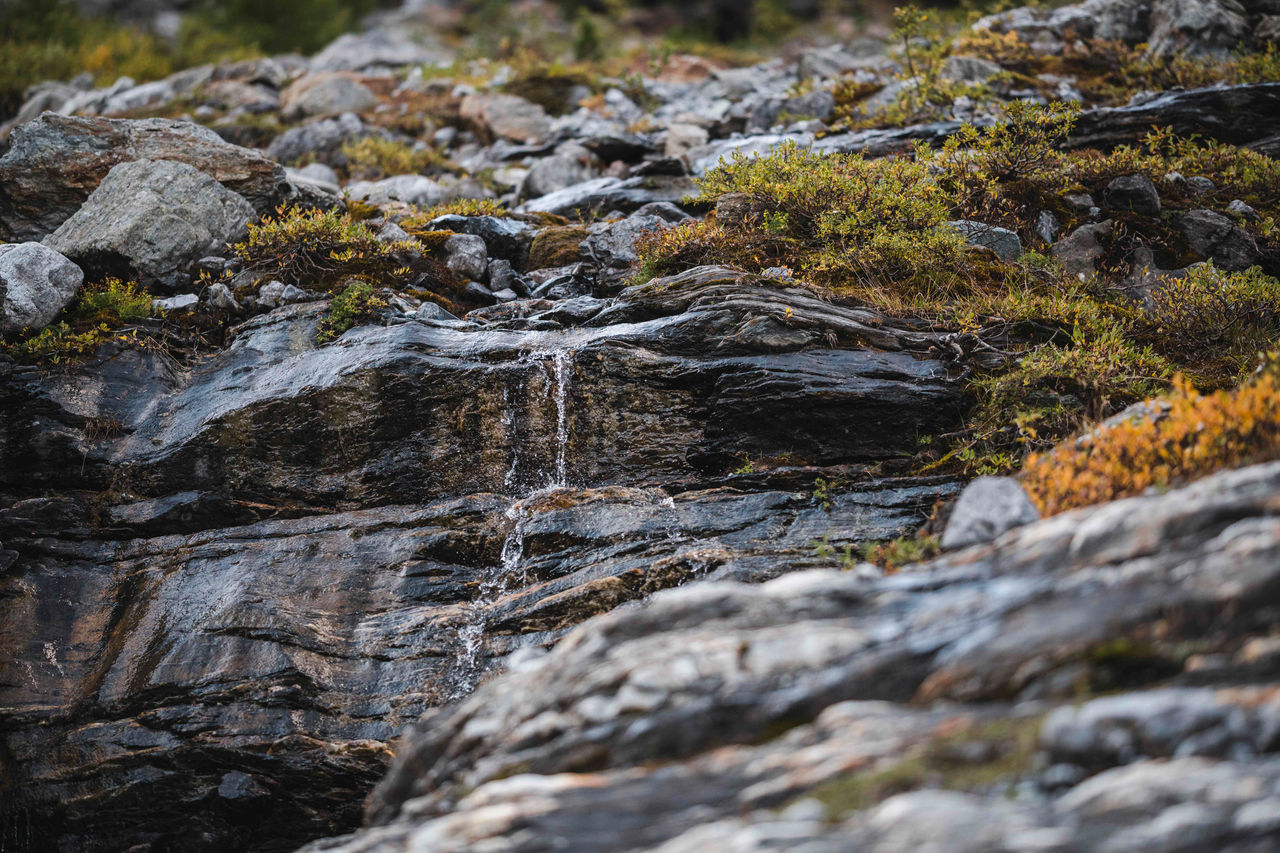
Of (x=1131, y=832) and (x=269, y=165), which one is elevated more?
(x=269, y=165)

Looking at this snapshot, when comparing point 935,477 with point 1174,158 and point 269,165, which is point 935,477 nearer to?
point 1174,158

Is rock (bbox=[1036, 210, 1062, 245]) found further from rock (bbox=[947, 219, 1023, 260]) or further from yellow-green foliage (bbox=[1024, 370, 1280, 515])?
yellow-green foliage (bbox=[1024, 370, 1280, 515])

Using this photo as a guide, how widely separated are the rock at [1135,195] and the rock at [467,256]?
927 cm

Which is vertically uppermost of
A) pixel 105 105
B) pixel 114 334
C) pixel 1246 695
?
pixel 105 105

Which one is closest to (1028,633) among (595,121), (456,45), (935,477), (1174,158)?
(935,477)

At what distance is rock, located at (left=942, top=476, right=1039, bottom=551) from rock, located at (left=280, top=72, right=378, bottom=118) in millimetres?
19388

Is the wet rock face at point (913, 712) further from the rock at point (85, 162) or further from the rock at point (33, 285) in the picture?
the rock at point (85, 162)

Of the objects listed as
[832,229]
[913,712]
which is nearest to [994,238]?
[832,229]

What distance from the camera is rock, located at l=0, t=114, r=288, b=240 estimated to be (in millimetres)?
12758

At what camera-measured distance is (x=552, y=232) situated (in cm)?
1341

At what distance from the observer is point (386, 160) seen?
18078mm

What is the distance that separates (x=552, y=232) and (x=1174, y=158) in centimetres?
1034

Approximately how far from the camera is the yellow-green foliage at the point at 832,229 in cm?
1060

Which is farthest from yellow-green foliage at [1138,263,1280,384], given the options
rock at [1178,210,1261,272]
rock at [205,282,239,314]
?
rock at [205,282,239,314]
